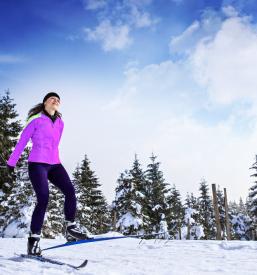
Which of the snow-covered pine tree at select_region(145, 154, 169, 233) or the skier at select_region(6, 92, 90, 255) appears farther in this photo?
the snow-covered pine tree at select_region(145, 154, 169, 233)

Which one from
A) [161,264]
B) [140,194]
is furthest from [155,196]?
[161,264]

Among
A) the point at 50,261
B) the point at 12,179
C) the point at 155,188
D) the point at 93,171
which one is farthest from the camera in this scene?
the point at 93,171

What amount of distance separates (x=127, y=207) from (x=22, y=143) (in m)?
27.3

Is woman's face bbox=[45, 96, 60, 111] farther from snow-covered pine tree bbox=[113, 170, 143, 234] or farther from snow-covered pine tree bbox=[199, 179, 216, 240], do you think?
snow-covered pine tree bbox=[199, 179, 216, 240]

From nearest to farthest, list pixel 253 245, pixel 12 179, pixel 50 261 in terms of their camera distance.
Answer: pixel 50 261 < pixel 253 245 < pixel 12 179

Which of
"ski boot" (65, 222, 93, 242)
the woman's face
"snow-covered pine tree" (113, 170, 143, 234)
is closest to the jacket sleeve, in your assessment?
the woman's face

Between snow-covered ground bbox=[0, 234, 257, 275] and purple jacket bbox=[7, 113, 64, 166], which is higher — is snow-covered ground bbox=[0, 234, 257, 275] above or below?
below

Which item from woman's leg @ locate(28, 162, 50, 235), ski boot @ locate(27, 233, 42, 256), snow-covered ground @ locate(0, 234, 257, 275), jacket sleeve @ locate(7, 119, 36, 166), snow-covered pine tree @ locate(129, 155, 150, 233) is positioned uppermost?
snow-covered pine tree @ locate(129, 155, 150, 233)

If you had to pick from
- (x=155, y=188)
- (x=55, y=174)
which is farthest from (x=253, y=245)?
(x=155, y=188)

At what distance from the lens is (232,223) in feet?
159

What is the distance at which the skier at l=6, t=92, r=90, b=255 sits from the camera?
14.0ft

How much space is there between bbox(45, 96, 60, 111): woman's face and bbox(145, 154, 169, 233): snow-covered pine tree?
2840cm

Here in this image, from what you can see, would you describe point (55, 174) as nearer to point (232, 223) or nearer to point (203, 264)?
point (203, 264)

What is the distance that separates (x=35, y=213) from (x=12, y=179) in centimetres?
2308
